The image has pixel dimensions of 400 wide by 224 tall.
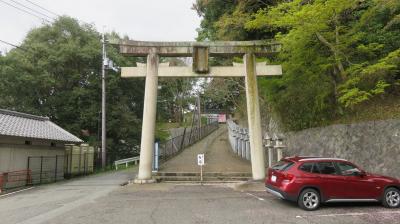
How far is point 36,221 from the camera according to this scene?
29.0 feet

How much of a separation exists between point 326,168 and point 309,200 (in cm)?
110

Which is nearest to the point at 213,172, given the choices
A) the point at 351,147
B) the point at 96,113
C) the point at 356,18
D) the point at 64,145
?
the point at 351,147

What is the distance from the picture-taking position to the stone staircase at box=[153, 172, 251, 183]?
1709 centimetres

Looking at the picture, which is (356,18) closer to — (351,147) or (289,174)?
(351,147)

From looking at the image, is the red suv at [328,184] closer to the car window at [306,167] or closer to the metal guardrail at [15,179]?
the car window at [306,167]

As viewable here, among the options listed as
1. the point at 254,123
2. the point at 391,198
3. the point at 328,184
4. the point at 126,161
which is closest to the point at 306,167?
the point at 328,184

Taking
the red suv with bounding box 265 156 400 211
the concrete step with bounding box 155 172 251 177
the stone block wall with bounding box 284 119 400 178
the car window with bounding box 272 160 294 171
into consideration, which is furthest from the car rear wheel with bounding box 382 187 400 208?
the concrete step with bounding box 155 172 251 177

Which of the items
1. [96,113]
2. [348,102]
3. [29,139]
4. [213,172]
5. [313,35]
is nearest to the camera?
[348,102]

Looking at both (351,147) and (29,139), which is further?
(29,139)

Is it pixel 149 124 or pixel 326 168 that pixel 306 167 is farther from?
pixel 149 124

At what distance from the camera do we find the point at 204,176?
57.5ft

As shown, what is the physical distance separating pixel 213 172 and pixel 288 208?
8261 mm

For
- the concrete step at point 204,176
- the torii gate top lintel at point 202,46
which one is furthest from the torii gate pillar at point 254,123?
the concrete step at point 204,176

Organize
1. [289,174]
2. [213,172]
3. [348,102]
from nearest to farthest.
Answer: [289,174]
[348,102]
[213,172]
